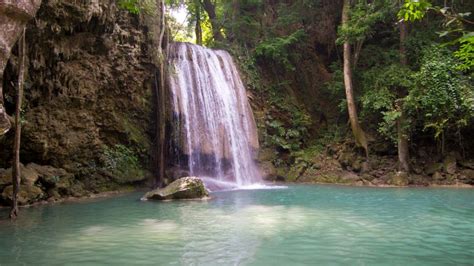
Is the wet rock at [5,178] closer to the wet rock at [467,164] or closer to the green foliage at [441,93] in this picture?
the green foliage at [441,93]

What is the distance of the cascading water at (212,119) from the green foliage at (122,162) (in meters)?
1.67

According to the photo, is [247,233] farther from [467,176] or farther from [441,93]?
[467,176]

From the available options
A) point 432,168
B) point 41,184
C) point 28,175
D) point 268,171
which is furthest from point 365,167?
point 28,175

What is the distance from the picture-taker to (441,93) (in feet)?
47.2

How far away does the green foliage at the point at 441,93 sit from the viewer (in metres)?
14.2

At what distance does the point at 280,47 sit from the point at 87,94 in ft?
31.7

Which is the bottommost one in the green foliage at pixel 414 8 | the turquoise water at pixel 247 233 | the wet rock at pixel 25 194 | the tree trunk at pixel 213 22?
the turquoise water at pixel 247 233

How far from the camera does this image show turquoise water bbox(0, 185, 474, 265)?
5.25m

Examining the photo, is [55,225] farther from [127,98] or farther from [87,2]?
[127,98]

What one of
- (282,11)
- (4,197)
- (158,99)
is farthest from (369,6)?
(4,197)

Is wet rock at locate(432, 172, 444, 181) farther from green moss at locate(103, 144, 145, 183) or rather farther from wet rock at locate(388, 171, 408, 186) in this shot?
green moss at locate(103, 144, 145, 183)

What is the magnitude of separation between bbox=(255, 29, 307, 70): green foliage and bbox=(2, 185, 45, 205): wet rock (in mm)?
12301

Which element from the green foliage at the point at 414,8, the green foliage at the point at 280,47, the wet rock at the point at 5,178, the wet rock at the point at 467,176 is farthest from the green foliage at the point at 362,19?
the green foliage at the point at 414,8

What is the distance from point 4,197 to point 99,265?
22.6ft
